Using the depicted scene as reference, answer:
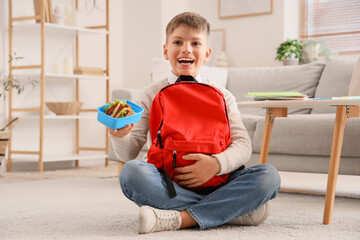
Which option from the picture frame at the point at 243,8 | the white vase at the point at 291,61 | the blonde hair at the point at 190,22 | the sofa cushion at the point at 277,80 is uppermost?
the picture frame at the point at 243,8

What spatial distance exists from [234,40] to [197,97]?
353 cm

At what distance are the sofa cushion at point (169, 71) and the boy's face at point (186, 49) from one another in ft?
4.40

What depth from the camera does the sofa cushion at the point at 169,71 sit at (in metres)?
3.13

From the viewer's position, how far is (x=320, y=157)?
2418mm

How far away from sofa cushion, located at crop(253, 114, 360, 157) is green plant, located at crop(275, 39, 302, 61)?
186cm

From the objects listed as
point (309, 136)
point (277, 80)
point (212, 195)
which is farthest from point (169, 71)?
point (212, 195)

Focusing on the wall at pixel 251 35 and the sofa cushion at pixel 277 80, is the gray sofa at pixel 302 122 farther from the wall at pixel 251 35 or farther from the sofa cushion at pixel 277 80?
the wall at pixel 251 35

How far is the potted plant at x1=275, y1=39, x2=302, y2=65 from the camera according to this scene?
14.1 ft

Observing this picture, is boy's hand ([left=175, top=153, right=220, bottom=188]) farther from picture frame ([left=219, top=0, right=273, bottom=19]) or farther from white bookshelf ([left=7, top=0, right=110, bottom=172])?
picture frame ([left=219, top=0, right=273, bottom=19])

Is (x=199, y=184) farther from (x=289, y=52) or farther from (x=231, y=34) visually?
(x=231, y=34)

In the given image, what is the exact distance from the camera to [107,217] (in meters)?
1.70

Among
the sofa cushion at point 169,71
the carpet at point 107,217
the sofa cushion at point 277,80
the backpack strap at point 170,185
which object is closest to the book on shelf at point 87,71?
the sofa cushion at point 169,71

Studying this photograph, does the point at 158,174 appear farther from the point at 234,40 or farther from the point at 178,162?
the point at 234,40

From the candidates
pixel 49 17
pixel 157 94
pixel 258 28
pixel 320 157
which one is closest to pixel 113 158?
pixel 49 17
